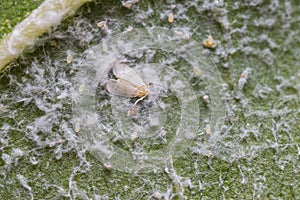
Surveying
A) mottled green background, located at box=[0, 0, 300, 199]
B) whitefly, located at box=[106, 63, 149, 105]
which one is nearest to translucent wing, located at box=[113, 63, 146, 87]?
whitefly, located at box=[106, 63, 149, 105]

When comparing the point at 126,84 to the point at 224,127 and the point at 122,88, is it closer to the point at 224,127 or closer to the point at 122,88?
the point at 122,88

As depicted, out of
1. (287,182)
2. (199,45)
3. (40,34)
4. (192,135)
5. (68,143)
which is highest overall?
(40,34)

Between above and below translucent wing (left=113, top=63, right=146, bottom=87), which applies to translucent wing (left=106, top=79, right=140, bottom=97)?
below

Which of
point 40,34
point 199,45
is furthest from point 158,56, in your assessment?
point 40,34

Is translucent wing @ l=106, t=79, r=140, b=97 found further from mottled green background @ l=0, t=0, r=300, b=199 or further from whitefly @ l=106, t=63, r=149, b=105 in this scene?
mottled green background @ l=0, t=0, r=300, b=199

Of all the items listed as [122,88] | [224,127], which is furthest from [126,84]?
[224,127]

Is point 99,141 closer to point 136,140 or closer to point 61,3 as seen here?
point 136,140

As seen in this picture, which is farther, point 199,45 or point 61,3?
point 199,45
